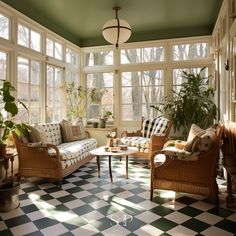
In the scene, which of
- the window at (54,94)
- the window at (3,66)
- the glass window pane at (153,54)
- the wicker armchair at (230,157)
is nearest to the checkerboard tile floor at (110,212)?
the wicker armchair at (230,157)

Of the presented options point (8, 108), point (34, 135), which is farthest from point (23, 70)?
point (8, 108)

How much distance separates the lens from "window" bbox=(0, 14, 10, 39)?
13.2ft

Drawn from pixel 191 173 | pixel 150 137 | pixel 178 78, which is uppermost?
pixel 178 78

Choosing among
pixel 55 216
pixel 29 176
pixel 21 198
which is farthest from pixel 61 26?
pixel 55 216

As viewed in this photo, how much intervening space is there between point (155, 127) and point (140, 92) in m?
1.32

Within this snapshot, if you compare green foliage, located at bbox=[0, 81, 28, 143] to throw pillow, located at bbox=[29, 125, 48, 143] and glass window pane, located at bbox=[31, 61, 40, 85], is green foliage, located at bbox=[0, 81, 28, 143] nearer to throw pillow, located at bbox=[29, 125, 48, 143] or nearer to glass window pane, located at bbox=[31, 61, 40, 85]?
throw pillow, located at bbox=[29, 125, 48, 143]

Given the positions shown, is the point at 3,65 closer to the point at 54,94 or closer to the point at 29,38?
the point at 29,38

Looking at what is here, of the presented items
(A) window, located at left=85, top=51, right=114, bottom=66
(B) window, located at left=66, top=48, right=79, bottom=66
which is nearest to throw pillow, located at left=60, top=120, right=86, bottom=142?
(B) window, located at left=66, top=48, right=79, bottom=66

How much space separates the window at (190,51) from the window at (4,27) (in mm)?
3700

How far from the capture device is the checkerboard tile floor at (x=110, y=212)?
241 cm

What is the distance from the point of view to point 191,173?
120 inches

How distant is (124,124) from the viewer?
6477 millimetres

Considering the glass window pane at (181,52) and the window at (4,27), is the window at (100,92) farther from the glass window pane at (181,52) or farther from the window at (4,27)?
the window at (4,27)

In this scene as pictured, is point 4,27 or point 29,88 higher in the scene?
point 4,27
